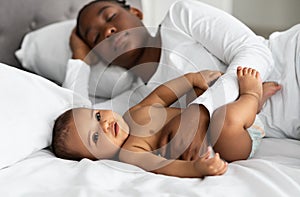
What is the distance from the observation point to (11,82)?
141cm

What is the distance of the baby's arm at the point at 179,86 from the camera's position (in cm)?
142

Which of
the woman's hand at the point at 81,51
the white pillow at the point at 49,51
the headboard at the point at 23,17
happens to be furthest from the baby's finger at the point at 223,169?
the headboard at the point at 23,17

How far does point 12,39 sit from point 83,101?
0.56 metres

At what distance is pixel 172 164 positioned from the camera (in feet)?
3.86

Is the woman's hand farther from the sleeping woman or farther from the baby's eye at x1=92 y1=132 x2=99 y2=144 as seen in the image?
the baby's eye at x1=92 y1=132 x2=99 y2=144

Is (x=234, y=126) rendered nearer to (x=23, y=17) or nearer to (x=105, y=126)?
(x=105, y=126)

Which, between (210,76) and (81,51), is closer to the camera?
(210,76)

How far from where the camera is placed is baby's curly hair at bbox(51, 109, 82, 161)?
1.31 meters

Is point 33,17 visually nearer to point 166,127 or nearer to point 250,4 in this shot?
point 166,127

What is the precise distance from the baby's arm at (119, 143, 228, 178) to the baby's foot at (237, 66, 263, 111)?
26 centimetres

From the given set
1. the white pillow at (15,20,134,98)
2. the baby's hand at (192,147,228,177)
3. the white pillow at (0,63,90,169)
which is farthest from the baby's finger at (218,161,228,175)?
the white pillow at (15,20,134,98)

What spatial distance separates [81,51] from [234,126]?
79 centimetres

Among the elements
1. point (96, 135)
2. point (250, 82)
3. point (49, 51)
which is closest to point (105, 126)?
point (96, 135)

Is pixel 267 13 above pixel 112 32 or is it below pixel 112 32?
below
